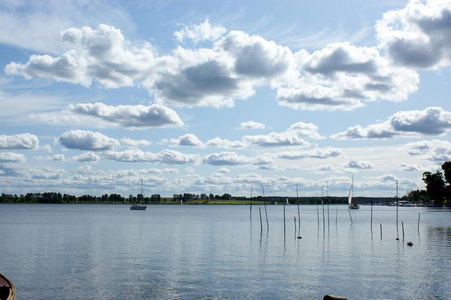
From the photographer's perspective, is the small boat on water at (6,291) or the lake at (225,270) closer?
the small boat on water at (6,291)

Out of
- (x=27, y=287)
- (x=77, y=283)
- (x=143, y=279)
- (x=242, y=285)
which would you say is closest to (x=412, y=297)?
(x=242, y=285)

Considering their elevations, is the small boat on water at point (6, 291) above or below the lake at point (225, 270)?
above

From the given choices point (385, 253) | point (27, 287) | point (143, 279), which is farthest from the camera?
point (385, 253)

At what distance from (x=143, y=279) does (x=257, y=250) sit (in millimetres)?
24716

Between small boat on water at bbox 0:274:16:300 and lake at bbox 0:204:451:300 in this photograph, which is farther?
lake at bbox 0:204:451:300

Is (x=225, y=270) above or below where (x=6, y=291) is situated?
below

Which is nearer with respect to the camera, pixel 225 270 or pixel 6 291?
pixel 6 291

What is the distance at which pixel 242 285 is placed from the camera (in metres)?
37.5

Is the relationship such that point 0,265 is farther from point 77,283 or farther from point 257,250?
point 257,250

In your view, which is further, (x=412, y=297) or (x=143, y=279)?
(x=143, y=279)

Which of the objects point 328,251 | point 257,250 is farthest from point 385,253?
point 257,250

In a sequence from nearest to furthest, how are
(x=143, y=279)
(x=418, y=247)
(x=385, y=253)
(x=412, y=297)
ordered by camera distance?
(x=412, y=297) → (x=143, y=279) → (x=385, y=253) → (x=418, y=247)

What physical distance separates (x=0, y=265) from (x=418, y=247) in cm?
5821

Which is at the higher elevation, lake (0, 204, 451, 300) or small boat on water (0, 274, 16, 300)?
small boat on water (0, 274, 16, 300)
